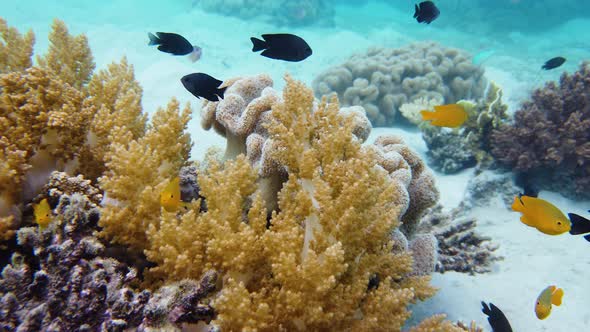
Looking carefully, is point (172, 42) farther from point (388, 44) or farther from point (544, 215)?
point (388, 44)

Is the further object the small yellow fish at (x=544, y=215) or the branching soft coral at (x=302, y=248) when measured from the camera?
the small yellow fish at (x=544, y=215)

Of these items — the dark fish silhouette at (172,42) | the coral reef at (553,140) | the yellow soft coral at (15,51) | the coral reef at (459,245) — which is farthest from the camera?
the coral reef at (553,140)

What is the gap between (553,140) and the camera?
6.00 m

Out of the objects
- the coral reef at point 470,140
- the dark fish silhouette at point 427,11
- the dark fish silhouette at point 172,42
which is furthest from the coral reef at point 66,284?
the coral reef at point 470,140

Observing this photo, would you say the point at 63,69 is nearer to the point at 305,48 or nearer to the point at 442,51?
the point at 305,48

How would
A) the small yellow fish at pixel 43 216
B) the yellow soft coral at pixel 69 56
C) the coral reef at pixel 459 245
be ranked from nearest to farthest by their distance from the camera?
the small yellow fish at pixel 43 216, the yellow soft coral at pixel 69 56, the coral reef at pixel 459 245

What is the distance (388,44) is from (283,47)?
22.1 metres

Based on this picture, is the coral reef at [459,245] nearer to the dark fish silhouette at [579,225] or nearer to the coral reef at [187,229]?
the dark fish silhouette at [579,225]

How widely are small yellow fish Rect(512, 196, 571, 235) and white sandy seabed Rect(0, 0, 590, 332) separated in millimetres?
1143

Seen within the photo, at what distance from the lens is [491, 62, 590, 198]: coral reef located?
5.95 m

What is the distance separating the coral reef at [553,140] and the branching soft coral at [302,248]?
16.9 feet

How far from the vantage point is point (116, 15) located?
2372 centimetres

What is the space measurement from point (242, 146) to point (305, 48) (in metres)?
0.98

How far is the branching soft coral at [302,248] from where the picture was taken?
1.73 m
